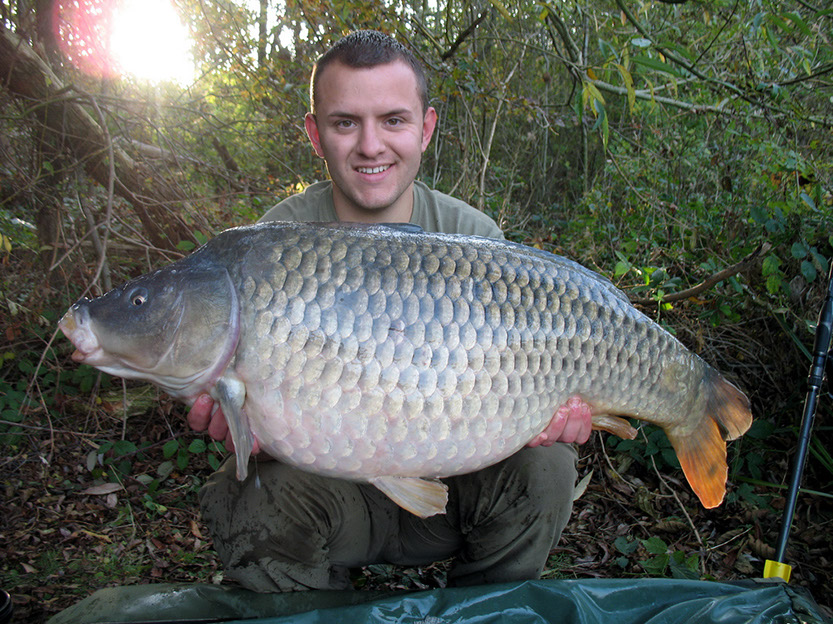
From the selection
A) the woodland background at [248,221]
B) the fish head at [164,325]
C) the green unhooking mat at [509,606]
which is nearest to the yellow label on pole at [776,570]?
the green unhooking mat at [509,606]

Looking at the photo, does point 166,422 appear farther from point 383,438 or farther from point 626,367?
point 626,367

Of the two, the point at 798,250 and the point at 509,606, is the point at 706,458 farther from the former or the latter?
the point at 798,250

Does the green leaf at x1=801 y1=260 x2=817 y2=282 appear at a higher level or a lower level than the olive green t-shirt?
lower

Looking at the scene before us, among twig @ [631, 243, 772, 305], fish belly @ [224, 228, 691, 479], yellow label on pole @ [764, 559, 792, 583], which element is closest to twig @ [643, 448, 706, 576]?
yellow label on pole @ [764, 559, 792, 583]

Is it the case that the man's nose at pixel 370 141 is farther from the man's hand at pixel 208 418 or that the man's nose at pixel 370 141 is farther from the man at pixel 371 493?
the man's hand at pixel 208 418

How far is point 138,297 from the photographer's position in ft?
3.51

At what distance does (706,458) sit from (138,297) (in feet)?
3.91

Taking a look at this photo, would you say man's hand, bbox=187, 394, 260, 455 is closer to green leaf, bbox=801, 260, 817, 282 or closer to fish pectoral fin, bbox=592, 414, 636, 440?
fish pectoral fin, bbox=592, 414, 636, 440

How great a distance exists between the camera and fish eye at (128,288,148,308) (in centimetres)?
107

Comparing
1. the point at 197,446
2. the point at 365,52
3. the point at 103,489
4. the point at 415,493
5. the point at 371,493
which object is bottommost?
the point at 103,489

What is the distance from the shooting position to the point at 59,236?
7.99ft

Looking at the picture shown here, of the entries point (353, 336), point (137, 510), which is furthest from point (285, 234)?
point (137, 510)

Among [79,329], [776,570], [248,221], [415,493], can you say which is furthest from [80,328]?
[248,221]

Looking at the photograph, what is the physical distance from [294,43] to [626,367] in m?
3.41
